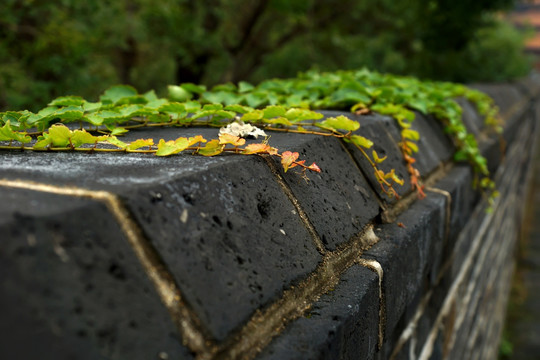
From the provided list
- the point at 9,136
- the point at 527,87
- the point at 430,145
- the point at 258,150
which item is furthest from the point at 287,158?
the point at 527,87

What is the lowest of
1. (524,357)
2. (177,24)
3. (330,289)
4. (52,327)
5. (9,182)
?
(524,357)

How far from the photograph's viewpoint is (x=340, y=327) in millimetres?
888

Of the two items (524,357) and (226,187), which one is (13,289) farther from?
(524,357)

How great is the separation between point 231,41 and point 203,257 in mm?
Answer: 8734

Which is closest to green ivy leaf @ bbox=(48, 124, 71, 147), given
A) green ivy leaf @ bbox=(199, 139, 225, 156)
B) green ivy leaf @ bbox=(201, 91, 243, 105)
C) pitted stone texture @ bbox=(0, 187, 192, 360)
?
green ivy leaf @ bbox=(199, 139, 225, 156)

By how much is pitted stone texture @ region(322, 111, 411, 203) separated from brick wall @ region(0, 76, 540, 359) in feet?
0.04

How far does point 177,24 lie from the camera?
791cm

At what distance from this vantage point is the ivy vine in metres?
1.12

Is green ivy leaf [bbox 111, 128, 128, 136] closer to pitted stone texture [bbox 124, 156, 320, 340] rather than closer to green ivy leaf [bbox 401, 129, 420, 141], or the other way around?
pitted stone texture [bbox 124, 156, 320, 340]

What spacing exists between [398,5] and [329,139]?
6842 mm

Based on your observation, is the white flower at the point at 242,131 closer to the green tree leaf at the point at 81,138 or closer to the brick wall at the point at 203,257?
the brick wall at the point at 203,257

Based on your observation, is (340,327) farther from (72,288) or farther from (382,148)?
(382,148)

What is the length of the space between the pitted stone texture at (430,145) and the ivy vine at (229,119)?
0.16ft

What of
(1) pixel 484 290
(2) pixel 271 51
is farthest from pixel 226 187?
(2) pixel 271 51
